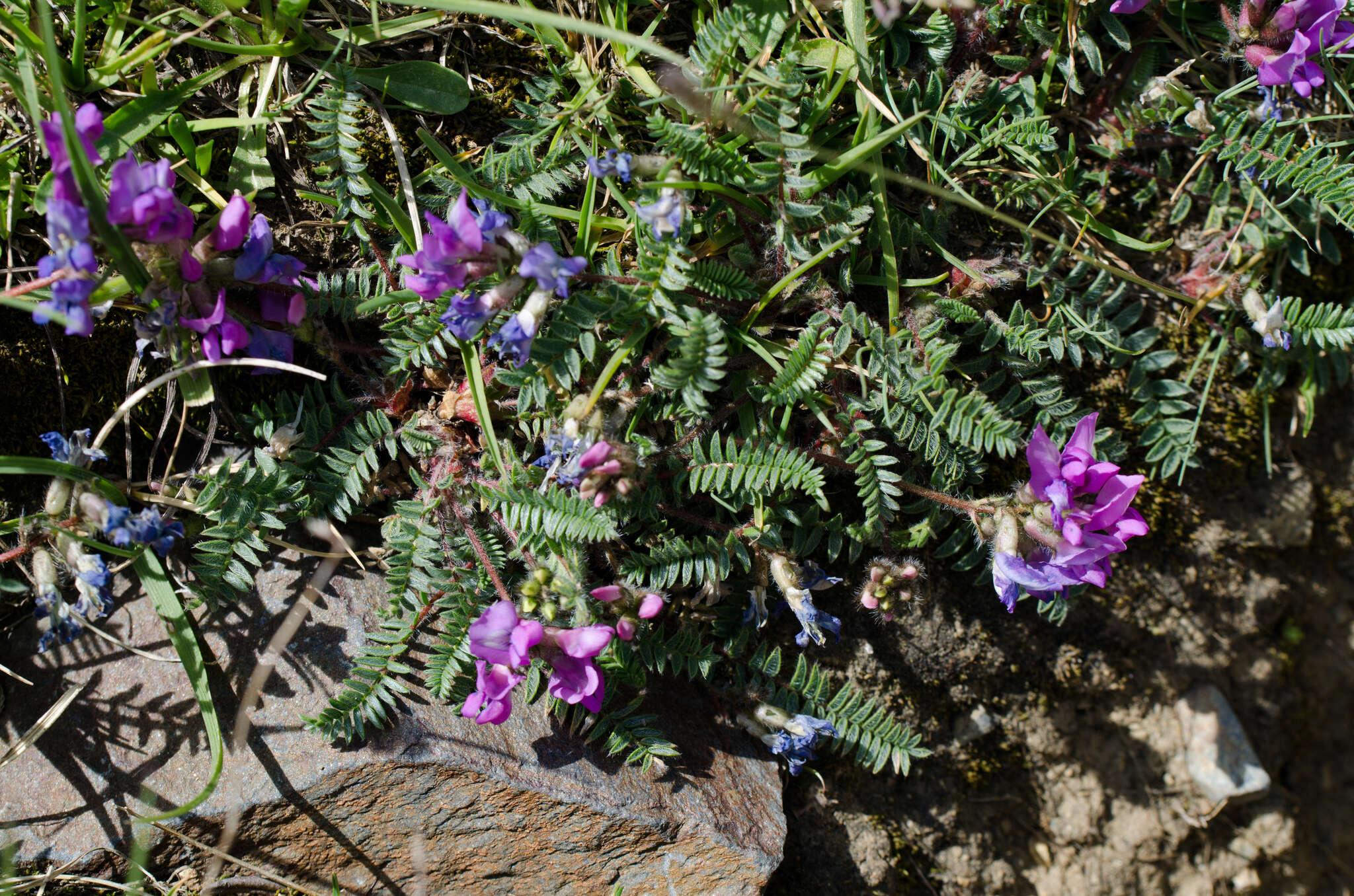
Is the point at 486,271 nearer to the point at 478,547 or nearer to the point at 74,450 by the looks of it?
the point at 478,547

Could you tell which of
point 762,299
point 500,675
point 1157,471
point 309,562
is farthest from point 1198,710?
point 309,562

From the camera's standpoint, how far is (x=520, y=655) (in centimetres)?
227

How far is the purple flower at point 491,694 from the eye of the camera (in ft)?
7.70

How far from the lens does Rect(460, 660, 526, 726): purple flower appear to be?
92.4 inches

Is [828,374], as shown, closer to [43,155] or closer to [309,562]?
[309,562]

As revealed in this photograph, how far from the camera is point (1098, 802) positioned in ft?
11.7

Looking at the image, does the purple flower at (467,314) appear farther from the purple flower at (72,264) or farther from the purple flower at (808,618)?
the purple flower at (808,618)

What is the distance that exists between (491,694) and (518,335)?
3.08 ft

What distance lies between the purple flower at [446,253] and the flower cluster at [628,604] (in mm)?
909

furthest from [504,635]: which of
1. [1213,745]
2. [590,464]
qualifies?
[1213,745]

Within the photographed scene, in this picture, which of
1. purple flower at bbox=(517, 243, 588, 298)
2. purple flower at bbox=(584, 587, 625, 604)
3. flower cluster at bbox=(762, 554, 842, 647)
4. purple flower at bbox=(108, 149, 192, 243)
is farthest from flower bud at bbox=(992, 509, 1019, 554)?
purple flower at bbox=(108, 149, 192, 243)

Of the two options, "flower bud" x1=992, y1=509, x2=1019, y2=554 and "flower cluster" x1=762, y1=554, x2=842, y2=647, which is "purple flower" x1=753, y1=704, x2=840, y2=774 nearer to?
"flower cluster" x1=762, y1=554, x2=842, y2=647

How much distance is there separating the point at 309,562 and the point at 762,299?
1.61 m

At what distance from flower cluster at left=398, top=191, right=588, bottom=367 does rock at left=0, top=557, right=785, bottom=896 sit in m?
0.97
